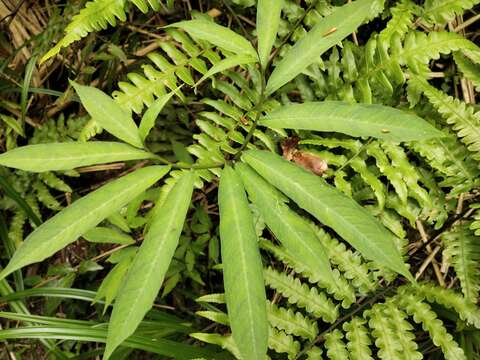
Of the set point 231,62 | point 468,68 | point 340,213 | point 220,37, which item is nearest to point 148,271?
point 340,213

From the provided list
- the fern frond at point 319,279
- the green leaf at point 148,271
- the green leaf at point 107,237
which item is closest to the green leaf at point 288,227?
the green leaf at point 148,271

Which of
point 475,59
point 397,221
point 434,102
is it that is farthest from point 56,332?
point 475,59

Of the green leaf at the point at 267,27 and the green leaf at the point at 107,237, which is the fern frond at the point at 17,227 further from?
the green leaf at the point at 267,27

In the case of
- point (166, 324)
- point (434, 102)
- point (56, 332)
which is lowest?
point (56, 332)

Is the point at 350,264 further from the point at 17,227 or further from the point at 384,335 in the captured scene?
the point at 17,227

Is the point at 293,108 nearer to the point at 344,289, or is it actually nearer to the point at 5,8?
the point at 344,289

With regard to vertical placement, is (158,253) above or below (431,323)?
below
